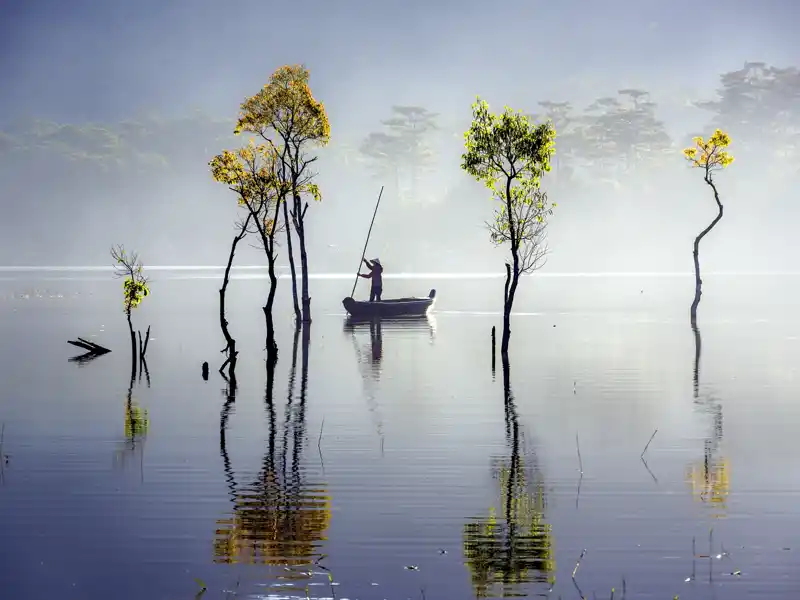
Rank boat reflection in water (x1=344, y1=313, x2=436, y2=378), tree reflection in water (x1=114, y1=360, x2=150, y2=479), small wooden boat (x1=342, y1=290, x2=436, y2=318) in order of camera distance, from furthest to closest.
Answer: small wooden boat (x1=342, y1=290, x2=436, y2=318)
boat reflection in water (x1=344, y1=313, x2=436, y2=378)
tree reflection in water (x1=114, y1=360, x2=150, y2=479)

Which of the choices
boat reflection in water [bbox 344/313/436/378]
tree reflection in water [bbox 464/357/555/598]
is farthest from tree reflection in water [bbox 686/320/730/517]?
boat reflection in water [bbox 344/313/436/378]

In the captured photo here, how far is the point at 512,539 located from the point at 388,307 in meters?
56.9

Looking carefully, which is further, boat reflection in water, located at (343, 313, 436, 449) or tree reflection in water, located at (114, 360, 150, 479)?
boat reflection in water, located at (343, 313, 436, 449)

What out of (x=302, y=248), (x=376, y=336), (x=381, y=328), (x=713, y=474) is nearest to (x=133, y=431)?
(x=713, y=474)

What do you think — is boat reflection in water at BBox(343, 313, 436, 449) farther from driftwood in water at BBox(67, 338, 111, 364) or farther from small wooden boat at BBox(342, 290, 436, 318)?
driftwood in water at BBox(67, 338, 111, 364)

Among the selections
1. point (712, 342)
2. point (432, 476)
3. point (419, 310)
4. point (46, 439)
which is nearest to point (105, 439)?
point (46, 439)

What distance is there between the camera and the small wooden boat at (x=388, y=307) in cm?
7400

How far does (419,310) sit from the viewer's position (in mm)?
77250

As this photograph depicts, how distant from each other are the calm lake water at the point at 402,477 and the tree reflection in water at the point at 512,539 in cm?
6

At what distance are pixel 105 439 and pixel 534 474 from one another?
10.7 meters

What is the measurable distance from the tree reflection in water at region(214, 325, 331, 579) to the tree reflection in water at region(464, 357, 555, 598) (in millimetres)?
2370

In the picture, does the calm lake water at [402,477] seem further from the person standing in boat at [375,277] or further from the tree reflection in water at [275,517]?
the person standing in boat at [375,277]

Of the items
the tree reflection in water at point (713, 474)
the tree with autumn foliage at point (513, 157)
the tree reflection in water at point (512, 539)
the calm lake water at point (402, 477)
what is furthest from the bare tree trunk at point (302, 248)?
the tree reflection in water at point (512, 539)

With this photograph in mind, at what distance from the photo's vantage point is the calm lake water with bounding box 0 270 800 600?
16938 mm
